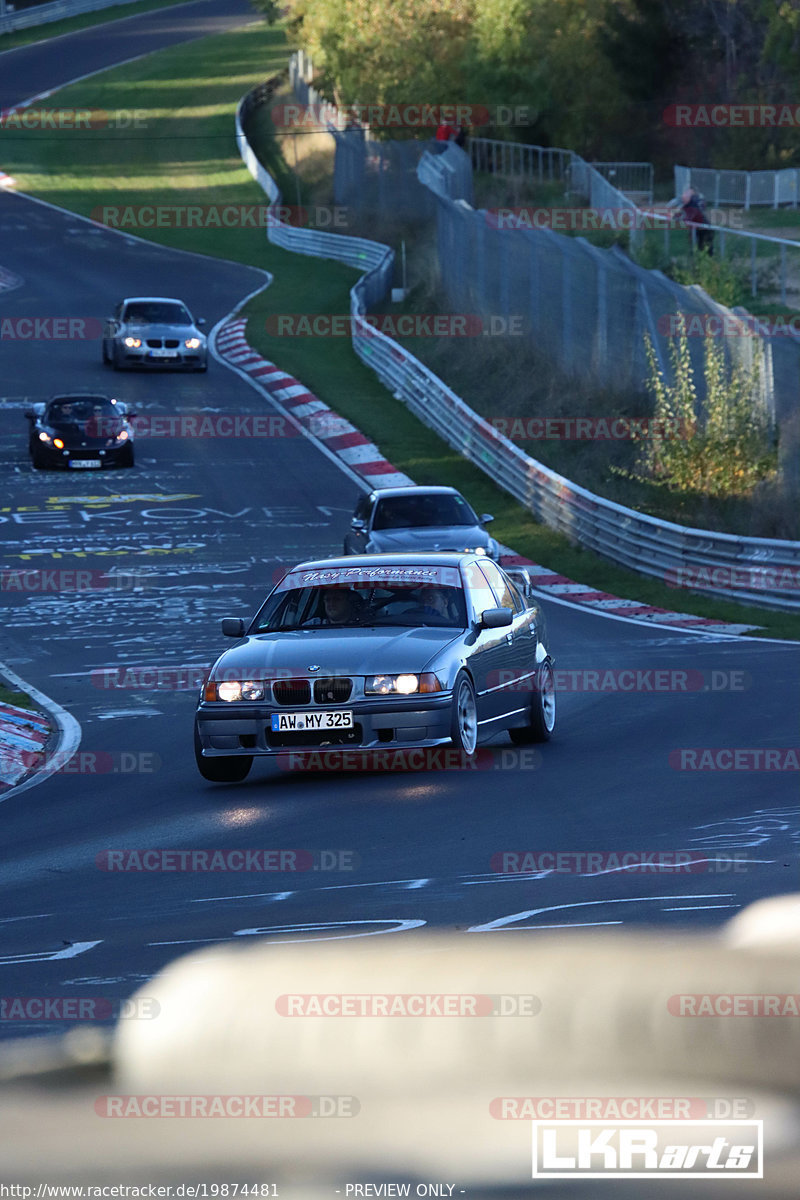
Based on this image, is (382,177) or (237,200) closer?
(382,177)

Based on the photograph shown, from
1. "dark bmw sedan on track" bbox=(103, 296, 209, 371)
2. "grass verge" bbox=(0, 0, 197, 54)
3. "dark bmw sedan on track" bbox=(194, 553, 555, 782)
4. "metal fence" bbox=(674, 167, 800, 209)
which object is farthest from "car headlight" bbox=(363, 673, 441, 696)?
"grass verge" bbox=(0, 0, 197, 54)

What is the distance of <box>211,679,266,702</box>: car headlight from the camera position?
11.9 m

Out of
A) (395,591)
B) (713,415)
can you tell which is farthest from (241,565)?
(395,591)

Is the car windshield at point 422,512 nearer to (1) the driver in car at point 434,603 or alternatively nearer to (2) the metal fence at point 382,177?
(1) the driver in car at point 434,603

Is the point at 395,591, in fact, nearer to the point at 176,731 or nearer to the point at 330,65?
the point at 176,731

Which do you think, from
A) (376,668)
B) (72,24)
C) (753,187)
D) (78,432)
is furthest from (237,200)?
(376,668)

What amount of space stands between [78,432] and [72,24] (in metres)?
78.0

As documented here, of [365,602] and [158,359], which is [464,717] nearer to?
[365,602]

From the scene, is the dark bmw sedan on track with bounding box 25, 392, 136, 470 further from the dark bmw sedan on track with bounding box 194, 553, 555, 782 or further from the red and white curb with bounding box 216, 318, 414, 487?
the dark bmw sedan on track with bounding box 194, 553, 555, 782

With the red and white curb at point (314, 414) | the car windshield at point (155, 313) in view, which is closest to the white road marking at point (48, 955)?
the red and white curb at point (314, 414)

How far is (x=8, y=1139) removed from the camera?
15.7 feet

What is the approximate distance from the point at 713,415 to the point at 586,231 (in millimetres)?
14195

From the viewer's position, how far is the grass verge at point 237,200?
89.1 feet

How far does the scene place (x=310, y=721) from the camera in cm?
1180
